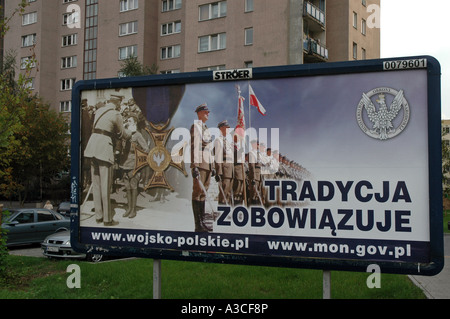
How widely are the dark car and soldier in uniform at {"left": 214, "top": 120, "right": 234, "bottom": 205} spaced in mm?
11843

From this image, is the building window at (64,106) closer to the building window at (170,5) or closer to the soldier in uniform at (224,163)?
the building window at (170,5)

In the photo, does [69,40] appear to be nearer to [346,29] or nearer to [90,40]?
[90,40]

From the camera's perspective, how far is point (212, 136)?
5.02 meters

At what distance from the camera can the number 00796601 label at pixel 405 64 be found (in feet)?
14.1

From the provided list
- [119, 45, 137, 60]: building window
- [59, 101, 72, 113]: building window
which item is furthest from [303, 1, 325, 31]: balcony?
[59, 101, 72, 113]: building window

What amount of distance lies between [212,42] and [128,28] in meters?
11.8

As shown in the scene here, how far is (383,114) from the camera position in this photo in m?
4.42

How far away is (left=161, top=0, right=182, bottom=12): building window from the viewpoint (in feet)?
134

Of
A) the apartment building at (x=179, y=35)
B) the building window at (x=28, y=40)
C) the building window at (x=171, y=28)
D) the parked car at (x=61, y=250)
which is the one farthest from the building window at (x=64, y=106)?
the parked car at (x=61, y=250)

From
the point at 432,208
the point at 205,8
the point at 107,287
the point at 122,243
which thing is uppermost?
the point at 205,8

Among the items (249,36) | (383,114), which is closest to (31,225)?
(383,114)
